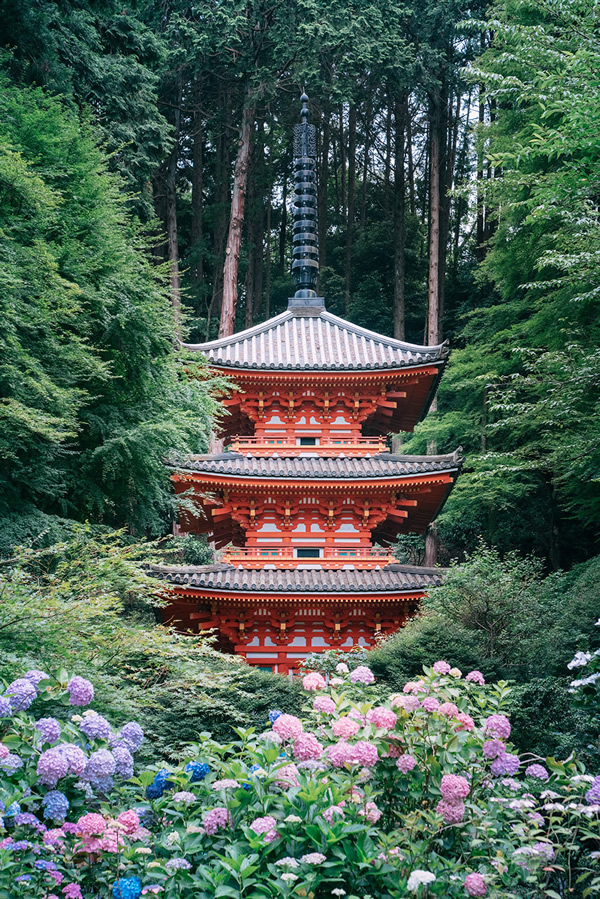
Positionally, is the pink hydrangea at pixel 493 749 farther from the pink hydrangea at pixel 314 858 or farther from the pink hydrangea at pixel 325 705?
the pink hydrangea at pixel 314 858

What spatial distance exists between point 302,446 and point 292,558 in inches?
85.2

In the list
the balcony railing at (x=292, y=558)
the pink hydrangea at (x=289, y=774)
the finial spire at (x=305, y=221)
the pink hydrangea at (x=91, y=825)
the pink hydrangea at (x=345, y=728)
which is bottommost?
the balcony railing at (x=292, y=558)

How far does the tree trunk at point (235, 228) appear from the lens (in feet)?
74.4

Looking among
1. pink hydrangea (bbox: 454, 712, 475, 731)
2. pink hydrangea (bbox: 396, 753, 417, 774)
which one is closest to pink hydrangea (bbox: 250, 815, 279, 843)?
pink hydrangea (bbox: 396, 753, 417, 774)

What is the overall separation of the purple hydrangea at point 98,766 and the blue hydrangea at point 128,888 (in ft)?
1.55

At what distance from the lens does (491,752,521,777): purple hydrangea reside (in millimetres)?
3494

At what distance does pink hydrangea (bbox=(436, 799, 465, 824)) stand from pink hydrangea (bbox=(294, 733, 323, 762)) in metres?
0.61

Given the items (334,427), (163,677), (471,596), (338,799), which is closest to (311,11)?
(334,427)

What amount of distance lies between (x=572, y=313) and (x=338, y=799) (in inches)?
568

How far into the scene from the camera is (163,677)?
29.9ft

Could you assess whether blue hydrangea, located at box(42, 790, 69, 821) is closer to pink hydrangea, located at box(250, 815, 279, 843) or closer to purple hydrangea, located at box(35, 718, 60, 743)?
purple hydrangea, located at box(35, 718, 60, 743)

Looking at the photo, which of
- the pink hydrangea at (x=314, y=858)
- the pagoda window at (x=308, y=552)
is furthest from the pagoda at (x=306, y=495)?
the pink hydrangea at (x=314, y=858)

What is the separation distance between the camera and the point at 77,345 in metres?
10.1

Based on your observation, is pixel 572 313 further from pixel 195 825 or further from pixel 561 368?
pixel 195 825
